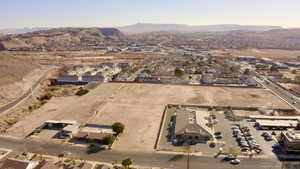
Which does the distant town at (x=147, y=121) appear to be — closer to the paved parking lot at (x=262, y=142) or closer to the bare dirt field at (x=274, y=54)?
the paved parking lot at (x=262, y=142)

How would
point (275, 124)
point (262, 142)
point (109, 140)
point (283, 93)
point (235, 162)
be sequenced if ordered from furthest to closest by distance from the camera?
point (283, 93), point (275, 124), point (262, 142), point (109, 140), point (235, 162)

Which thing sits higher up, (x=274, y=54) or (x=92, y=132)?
Result: (x=274, y=54)

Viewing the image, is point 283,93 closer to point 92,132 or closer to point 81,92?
point 92,132

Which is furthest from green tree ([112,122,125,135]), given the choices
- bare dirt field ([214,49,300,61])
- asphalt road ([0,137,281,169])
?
bare dirt field ([214,49,300,61])

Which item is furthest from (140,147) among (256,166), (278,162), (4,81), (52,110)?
(4,81)

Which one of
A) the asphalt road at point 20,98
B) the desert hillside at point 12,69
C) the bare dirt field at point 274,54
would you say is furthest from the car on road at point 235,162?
the bare dirt field at point 274,54

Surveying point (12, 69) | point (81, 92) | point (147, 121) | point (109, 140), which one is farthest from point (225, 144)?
point (12, 69)
